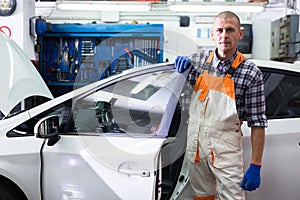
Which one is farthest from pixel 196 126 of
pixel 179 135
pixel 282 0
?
pixel 282 0

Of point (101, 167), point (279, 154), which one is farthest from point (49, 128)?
point (279, 154)

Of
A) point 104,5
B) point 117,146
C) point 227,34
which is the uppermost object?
point 104,5

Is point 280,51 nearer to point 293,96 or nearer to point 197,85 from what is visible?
point 293,96

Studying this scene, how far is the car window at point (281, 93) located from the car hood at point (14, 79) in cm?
142

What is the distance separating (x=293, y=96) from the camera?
6.82 feet

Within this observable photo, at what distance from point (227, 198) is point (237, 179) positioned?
0.38 ft

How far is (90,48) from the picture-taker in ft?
17.5

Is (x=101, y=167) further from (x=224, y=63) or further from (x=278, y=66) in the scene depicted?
(x=278, y=66)

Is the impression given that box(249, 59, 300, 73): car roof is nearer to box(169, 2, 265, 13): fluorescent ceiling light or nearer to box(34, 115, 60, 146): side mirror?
box(34, 115, 60, 146): side mirror

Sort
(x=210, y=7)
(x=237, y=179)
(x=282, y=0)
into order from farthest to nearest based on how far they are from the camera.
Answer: (x=282, y=0), (x=210, y=7), (x=237, y=179)

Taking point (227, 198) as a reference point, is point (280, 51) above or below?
above

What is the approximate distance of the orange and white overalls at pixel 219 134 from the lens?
1837mm

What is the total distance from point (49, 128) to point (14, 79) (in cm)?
43

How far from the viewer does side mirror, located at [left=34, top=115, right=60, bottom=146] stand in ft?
6.44
